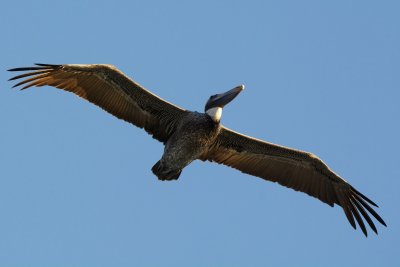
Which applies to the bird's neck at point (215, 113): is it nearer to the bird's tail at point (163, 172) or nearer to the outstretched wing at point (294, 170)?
the outstretched wing at point (294, 170)

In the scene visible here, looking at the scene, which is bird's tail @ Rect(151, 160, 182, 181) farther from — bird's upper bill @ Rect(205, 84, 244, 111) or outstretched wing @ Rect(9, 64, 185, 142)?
bird's upper bill @ Rect(205, 84, 244, 111)

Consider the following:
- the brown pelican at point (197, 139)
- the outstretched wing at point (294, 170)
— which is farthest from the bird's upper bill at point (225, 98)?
the outstretched wing at point (294, 170)

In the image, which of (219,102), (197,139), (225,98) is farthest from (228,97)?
(197,139)

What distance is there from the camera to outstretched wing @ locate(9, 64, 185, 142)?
16.8 m

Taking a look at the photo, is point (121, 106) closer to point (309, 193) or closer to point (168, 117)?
point (168, 117)

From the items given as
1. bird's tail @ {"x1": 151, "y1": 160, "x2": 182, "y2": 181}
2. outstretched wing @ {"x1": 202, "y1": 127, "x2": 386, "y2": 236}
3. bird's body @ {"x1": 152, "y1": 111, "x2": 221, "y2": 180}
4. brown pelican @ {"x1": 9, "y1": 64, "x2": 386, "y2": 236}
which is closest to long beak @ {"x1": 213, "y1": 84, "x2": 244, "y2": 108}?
brown pelican @ {"x1": 9, "y1": 64, "x2": 386, "y2": 236}

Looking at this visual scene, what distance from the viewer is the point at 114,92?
17.2m

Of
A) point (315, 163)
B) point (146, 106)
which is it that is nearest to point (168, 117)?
point (146, 106)

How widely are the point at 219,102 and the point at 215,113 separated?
0.29 metres

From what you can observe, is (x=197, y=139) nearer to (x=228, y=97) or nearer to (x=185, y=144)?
(x=185, y=144)

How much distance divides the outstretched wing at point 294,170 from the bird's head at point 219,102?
955 mm

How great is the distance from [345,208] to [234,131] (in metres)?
2.89

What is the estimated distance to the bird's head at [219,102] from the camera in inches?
675

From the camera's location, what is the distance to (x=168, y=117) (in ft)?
57.2
